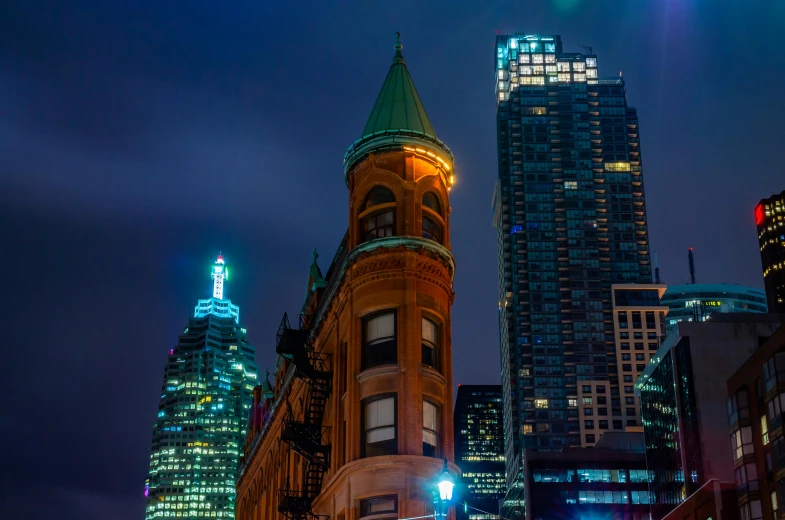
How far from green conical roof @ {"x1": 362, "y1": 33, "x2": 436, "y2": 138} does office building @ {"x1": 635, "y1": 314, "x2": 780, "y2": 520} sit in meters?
103

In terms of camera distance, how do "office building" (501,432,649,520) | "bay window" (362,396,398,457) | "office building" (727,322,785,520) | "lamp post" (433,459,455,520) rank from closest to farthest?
"lamp post" (433,459,455,520) < "bay window" (362,396,398,457) < "office building" (727,322,785,520) < "office building" (501,432,649,520)

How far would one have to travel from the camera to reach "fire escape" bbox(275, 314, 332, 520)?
43.1 meters

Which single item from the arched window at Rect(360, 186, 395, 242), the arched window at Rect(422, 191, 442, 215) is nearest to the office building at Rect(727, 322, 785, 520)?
the arched window at Rect(422, 191, 442, 215)

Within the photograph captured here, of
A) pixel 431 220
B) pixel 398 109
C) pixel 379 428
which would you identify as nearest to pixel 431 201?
pixel 431 220

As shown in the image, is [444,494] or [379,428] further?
[379,428]

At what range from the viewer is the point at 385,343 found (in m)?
40.1

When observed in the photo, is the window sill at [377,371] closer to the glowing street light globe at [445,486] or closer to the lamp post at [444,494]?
the lamp post at [444,494]

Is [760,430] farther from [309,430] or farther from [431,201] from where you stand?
[309,430]

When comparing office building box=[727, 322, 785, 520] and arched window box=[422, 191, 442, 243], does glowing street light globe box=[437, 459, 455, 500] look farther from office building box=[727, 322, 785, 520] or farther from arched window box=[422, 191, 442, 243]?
office building box=[727, 322, 785, 520]

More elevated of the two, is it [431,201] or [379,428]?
[431,201]

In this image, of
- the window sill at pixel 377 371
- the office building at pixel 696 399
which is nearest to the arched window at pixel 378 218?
the window sill at pixel 377 371

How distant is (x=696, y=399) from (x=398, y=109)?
110 metres

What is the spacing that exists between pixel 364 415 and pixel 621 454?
555 feet

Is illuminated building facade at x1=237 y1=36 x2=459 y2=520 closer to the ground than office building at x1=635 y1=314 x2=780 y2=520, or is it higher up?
closer to the ground
